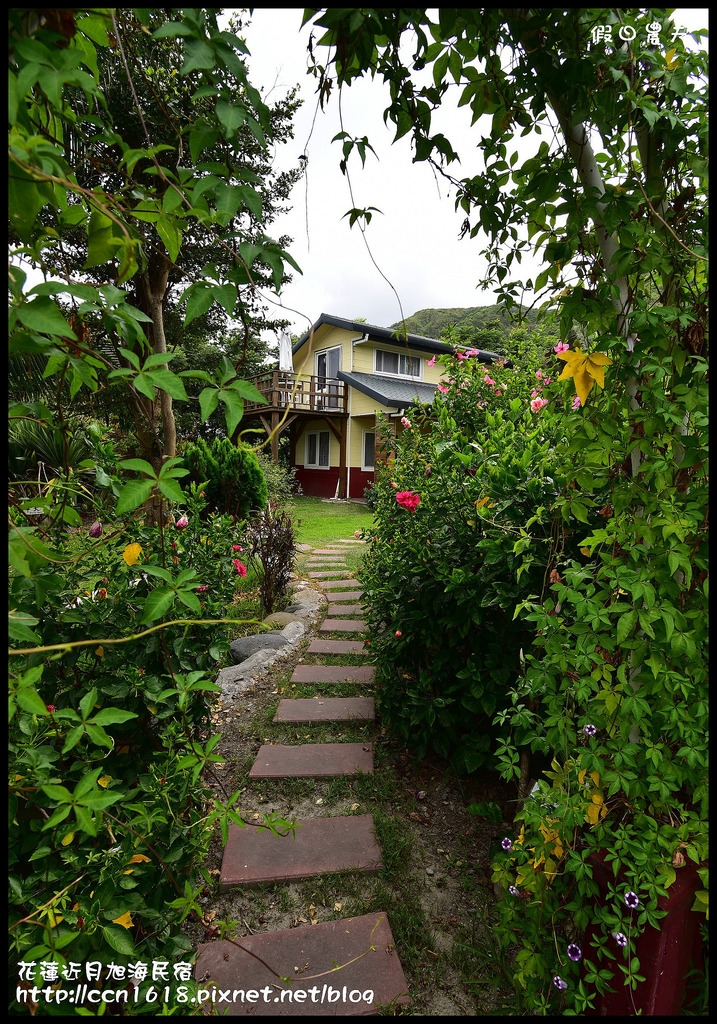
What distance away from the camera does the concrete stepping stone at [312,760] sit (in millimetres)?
2283

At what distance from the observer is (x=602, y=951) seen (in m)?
1.09

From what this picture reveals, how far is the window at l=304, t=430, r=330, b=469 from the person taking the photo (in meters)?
17.8

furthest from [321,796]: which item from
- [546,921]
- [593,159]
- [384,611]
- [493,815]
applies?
[593,159]

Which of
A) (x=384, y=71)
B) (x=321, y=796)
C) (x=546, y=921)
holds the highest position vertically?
(x=384, y=71)

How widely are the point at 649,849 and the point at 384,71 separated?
5.86 ft

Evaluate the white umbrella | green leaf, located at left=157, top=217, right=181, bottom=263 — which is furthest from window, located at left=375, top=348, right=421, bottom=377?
green leaf, located at left=157, top=217, right=181, bottom=263

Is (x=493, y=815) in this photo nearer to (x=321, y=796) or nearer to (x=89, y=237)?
(x=321, y=796)

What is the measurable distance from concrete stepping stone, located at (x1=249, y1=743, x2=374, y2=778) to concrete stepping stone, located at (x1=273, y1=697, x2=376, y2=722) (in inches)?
8.2

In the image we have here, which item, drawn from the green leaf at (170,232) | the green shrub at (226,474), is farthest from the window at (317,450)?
the green leaf at (170,232)

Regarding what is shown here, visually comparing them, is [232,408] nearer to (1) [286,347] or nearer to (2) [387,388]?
(1) [286,347]

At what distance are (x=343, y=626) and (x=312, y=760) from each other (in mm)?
1848

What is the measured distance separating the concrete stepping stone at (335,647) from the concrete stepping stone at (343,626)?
22cm

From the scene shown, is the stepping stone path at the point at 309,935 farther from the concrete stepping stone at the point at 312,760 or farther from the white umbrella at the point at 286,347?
the white umbrella at the point at 286,347

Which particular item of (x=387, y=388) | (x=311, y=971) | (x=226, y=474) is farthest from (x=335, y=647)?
(x=387, y=388)
